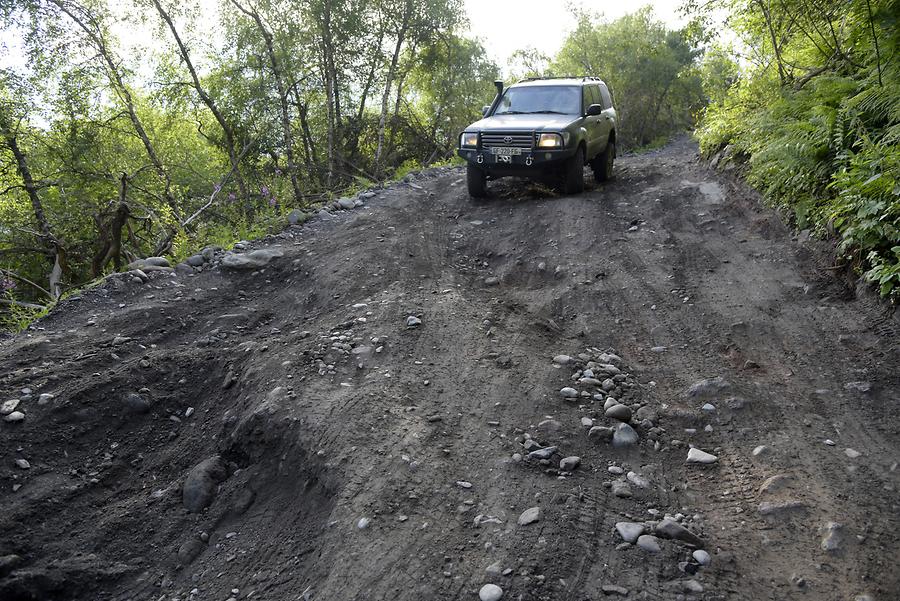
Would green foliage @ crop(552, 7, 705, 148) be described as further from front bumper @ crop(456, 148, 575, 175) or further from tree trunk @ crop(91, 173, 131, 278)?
tree trunk @ crop(91, 173, 131, 278)

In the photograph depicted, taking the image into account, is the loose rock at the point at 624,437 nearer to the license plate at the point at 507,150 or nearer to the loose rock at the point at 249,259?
the loose rock at the point at 249,259

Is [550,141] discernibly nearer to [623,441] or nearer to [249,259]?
[249,259]

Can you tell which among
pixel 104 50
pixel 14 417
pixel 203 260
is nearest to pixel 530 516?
pixel 14 417

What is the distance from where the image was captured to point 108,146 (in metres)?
16.9

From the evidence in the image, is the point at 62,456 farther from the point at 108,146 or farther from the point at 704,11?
the point at 108,146

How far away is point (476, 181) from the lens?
32.3 ft

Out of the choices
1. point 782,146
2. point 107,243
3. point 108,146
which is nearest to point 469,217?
point 782,146

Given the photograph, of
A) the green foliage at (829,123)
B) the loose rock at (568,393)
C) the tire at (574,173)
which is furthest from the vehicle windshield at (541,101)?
the loose rock at (568,393)

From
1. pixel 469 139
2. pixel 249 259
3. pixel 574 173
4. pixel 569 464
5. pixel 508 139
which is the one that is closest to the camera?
pixel 569 464

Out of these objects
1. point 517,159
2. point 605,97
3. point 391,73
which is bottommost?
point 517,159

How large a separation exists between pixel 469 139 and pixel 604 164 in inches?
113

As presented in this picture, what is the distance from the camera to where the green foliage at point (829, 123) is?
17.4ft

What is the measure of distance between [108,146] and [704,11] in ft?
50.7

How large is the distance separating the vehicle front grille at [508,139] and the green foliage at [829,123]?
9.95 ft
